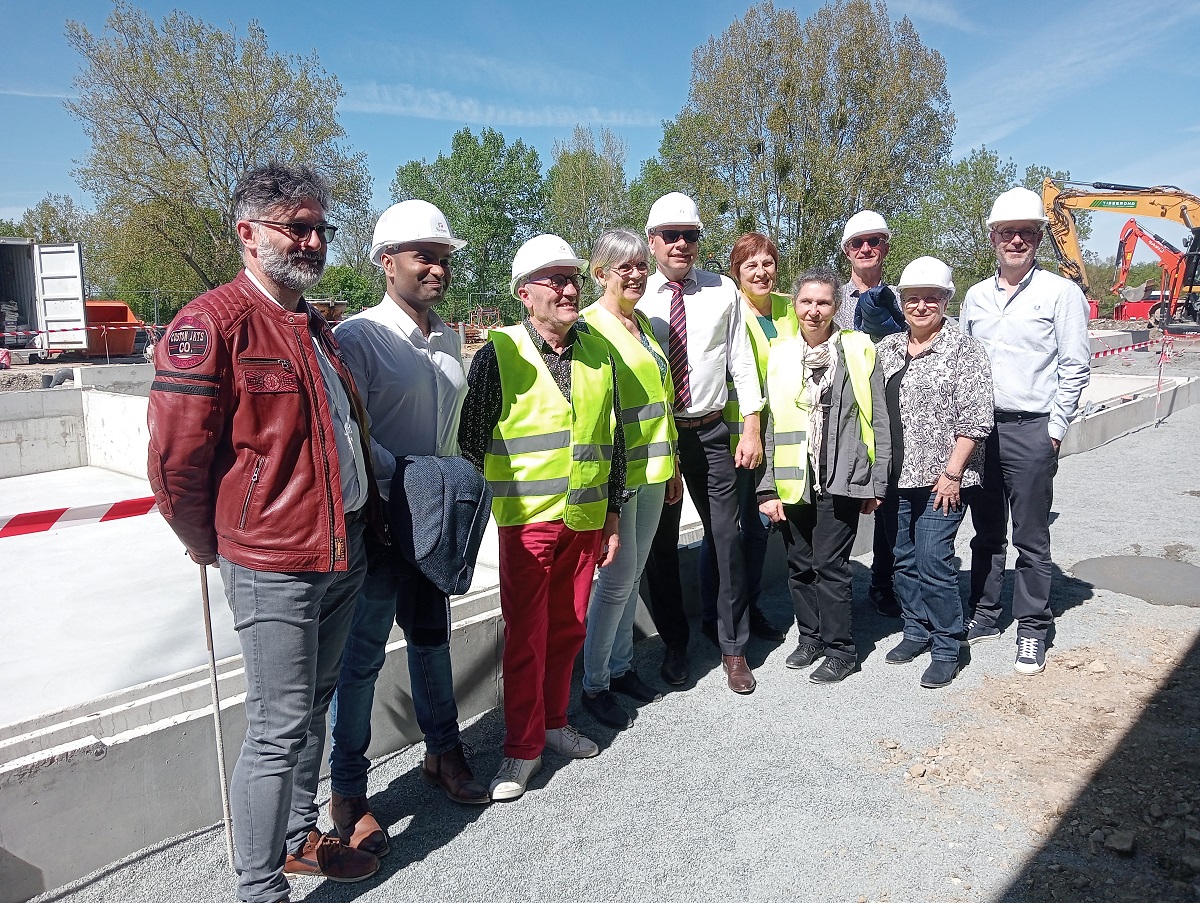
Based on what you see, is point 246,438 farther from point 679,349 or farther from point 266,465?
point 679,349

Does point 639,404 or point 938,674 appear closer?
point 639,404

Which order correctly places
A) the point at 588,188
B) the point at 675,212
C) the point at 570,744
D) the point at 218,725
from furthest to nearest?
the point at 588,188, the point at 675,212, the point at 570,744, the point at 218,725

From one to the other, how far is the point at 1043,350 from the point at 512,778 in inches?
131

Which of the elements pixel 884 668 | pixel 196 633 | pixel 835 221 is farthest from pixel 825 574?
pixel 835 221

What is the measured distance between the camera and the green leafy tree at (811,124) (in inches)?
1120

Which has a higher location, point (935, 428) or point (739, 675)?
point (935, 428)

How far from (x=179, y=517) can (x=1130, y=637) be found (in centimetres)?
474


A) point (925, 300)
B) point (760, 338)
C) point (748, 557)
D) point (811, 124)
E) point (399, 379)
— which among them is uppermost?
point (811, 124)

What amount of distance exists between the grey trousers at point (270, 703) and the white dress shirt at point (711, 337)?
206 centimetres

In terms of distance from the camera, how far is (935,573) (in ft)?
13.8

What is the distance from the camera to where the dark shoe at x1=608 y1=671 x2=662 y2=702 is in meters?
3.93

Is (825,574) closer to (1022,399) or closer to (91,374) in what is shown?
(1022,399)

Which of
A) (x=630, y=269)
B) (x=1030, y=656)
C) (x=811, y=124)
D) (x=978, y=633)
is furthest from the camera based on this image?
(x=811, y=124)

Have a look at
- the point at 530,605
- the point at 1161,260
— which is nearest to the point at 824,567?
the point at 530,605
